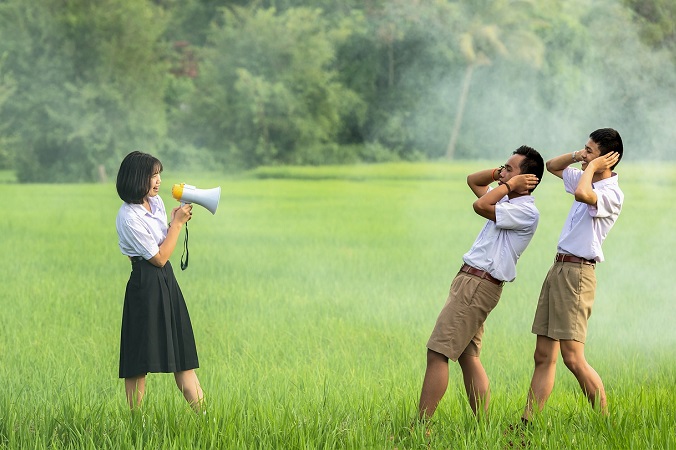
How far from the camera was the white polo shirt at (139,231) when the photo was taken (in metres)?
4.63

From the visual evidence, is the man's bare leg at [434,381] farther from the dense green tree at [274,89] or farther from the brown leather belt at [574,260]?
the dense green tree at [274,89]

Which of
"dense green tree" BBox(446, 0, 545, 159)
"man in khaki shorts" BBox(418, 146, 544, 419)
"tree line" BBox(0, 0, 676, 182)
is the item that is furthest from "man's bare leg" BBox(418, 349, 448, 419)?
"tree line" BBox(0, 0, 676, 182)

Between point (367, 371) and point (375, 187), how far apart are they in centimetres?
1408

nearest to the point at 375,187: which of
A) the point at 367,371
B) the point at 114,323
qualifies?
the point at 114,323

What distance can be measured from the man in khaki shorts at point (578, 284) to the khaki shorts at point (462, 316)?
324 millimetres

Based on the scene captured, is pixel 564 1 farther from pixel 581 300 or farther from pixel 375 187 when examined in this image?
pixel 581 300

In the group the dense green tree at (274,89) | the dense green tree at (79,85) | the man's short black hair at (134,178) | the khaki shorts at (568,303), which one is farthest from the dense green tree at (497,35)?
the man's short black hair at (134,178)

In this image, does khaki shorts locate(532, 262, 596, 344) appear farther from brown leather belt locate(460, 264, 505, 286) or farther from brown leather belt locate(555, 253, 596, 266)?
brown leather belt locate(460, 264, 505, 286)

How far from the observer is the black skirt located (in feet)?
15.3

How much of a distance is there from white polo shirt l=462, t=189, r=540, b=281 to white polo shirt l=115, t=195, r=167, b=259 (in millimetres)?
1251

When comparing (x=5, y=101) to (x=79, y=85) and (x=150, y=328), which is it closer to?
(x=79, y=85)

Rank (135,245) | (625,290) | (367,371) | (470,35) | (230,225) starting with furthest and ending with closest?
(470,35), (230,225), (625,290), (367,371), (135,245)

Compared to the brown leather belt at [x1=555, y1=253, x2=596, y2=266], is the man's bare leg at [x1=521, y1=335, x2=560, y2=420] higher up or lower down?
lower down

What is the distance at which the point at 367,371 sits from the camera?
6.33 metres
